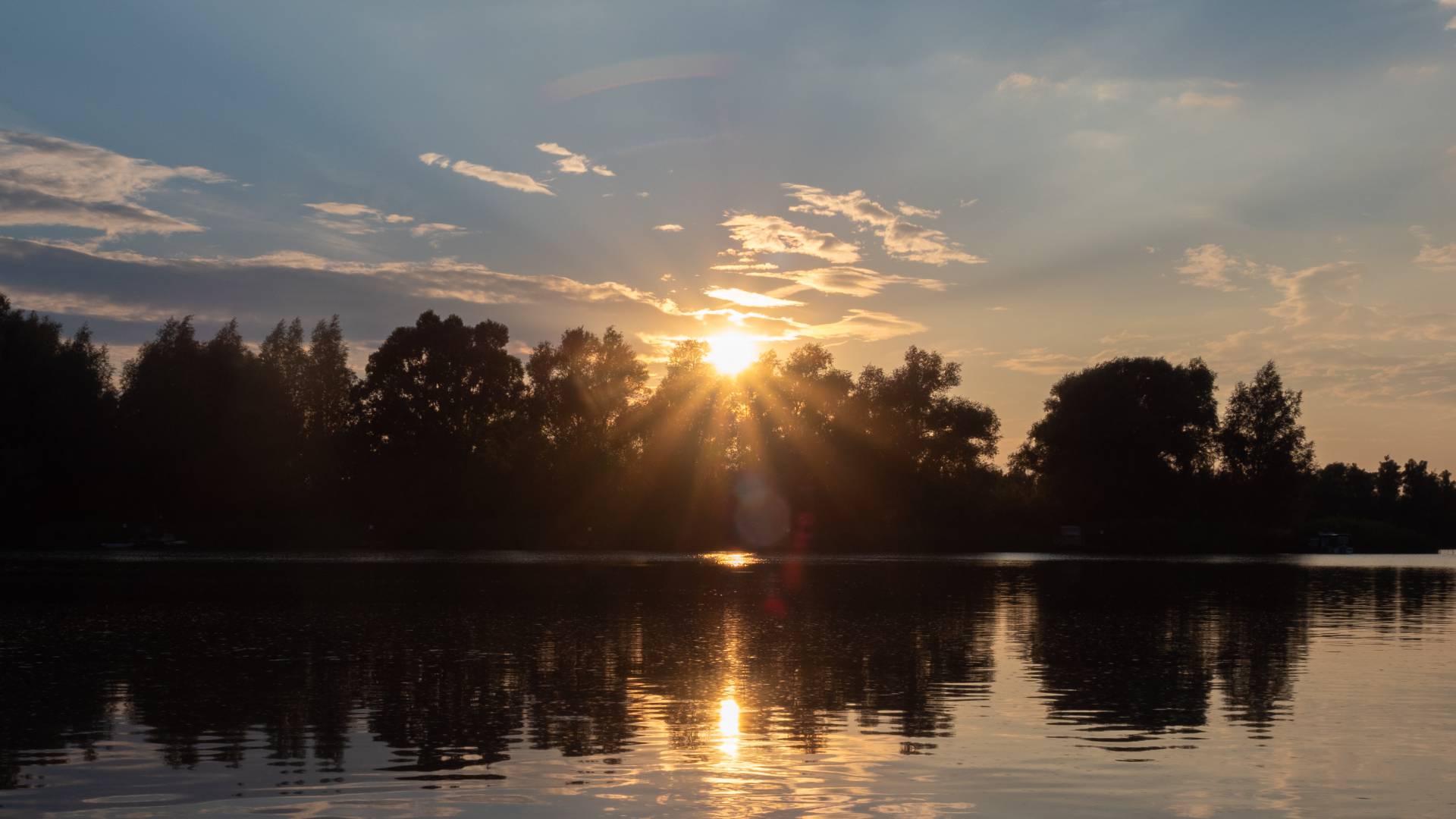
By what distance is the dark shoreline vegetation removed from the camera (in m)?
126

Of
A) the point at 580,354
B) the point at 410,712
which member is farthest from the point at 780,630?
the point at 580,354

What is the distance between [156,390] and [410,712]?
11503 cm

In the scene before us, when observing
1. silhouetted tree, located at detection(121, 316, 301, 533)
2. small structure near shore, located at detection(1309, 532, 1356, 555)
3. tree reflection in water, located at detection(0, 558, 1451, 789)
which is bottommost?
small structure near shore, located at detection(1309, 532, 1356, 555)

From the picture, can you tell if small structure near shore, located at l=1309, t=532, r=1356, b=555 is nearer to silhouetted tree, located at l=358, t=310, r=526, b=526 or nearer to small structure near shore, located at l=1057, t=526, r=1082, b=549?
small structure near shore, located at l=1057, t=526, r=1082, b=549

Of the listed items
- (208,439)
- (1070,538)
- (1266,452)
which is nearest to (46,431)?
(208,439)

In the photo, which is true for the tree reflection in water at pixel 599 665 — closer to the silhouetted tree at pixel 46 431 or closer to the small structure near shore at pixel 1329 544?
the silhouetted tree at pixel 46 431

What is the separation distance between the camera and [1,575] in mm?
68938

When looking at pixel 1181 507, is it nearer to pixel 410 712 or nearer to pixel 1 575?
pixel 1 575

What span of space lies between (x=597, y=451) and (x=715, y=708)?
120 meters

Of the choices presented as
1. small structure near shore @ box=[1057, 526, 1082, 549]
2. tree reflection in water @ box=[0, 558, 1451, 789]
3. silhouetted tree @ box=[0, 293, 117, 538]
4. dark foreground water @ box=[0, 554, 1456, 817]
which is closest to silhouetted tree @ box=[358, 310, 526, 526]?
silhouetted tree @ box=[0, 293, 117, 538]

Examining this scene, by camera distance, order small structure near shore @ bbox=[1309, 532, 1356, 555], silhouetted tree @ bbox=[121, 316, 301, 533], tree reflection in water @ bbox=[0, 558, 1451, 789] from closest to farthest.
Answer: tree reflection in water @ bbox=[0, 558, 1451, 789]
silhouetted tree @ bbox=[121, 316, 301, 533]
small structure near shore @ bbox=[1309, 532, 1356, 555]

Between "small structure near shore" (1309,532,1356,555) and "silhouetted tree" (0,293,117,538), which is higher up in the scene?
"silhouetted tree" (0,293,117,538)

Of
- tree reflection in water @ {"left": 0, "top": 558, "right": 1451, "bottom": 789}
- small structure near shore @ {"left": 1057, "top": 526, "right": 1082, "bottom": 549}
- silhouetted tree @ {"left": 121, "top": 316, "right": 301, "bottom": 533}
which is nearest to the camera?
tree reflection in water @ {"left": 0, "top": 558, "right": 1451, "bottom": 789}

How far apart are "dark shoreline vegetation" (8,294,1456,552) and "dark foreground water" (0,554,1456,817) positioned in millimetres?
76334
